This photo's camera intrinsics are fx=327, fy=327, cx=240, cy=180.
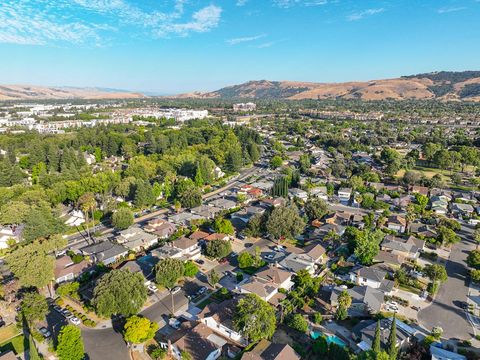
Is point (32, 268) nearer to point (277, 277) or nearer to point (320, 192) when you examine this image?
point (277, 277)

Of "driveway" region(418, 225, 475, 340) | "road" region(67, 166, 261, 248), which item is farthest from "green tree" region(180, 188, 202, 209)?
"driveway" region(418, 225, 475, 340)

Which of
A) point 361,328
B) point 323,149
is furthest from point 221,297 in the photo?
point 323,149

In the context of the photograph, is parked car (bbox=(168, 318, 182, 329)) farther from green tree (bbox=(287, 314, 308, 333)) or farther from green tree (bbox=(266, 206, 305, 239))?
green tree (bbox=(266, 206, 305, 239))

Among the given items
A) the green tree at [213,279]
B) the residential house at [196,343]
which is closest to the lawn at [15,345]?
the residential house at [196,343]

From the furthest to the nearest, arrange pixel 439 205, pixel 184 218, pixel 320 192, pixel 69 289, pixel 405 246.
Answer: pixel 320 192 → pixel 439 205 → pixel 184 218 → pixel 405 246 → pixel 69 289

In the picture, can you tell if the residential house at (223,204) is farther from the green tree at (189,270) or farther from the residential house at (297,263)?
the green tree at (189,270)

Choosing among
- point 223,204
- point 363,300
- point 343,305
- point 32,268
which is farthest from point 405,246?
point 32,268
